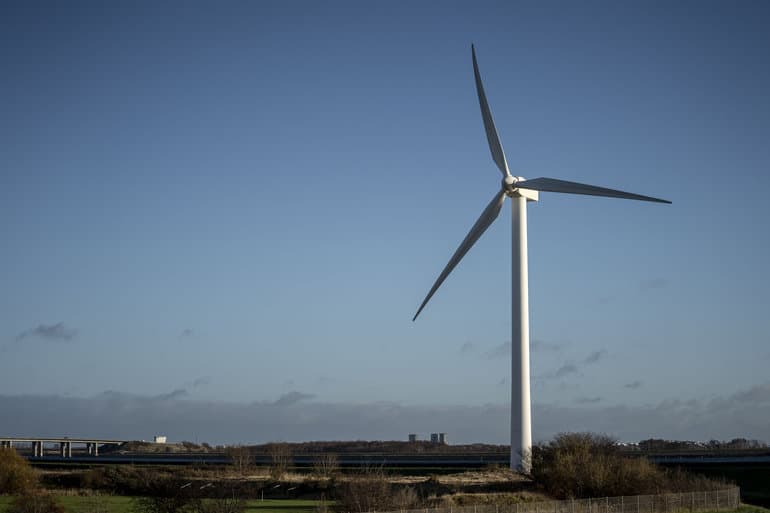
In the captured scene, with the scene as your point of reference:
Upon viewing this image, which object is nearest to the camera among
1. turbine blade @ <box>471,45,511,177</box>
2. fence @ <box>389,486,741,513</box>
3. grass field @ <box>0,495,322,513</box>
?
fence @ <box>389,486,741,513</box>

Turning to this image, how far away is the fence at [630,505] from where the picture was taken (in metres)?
46.0

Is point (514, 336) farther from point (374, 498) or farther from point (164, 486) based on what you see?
point (164, 486)

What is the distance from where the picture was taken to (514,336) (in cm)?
6138

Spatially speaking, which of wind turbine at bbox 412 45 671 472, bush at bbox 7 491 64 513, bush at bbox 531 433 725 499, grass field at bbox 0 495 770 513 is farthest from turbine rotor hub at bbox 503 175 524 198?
bush at bbox 7 491 64 513

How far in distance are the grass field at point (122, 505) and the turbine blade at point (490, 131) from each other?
2720 cm

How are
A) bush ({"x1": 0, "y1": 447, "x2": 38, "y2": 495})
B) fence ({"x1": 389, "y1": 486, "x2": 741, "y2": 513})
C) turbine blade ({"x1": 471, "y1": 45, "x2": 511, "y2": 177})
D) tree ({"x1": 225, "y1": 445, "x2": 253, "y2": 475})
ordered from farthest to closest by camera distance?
tree ({"x1": 225, "y1": 445, "x2": 253, "y2": 475}), bush ({"x1": 0, "y1": 447, "x2": 38, "y2": 495}), turbine blade ({"x1": 471, "y1": 45, "x2": 511, "y2": 177}), fence ({"x1": 389, "y1": 486, "x2": 741, "y2": 513})

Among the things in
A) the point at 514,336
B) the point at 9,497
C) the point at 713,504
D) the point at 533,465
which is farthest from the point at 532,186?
the point at 9,497

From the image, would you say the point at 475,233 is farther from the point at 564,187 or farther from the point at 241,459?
the point at 241,459

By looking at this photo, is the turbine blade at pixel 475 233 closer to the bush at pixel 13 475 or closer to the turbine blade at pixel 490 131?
the turbine blade at pixel 490 131

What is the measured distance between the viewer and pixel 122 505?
197 feet

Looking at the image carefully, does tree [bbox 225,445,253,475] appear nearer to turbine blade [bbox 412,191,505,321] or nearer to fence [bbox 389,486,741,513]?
turbine blade [bbox 412,191,505,321]

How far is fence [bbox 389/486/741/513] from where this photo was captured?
46.0 m

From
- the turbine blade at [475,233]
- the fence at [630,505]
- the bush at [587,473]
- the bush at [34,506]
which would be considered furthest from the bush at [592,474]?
the bush at [34,506]

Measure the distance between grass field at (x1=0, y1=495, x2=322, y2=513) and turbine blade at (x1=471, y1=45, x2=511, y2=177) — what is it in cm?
2720
